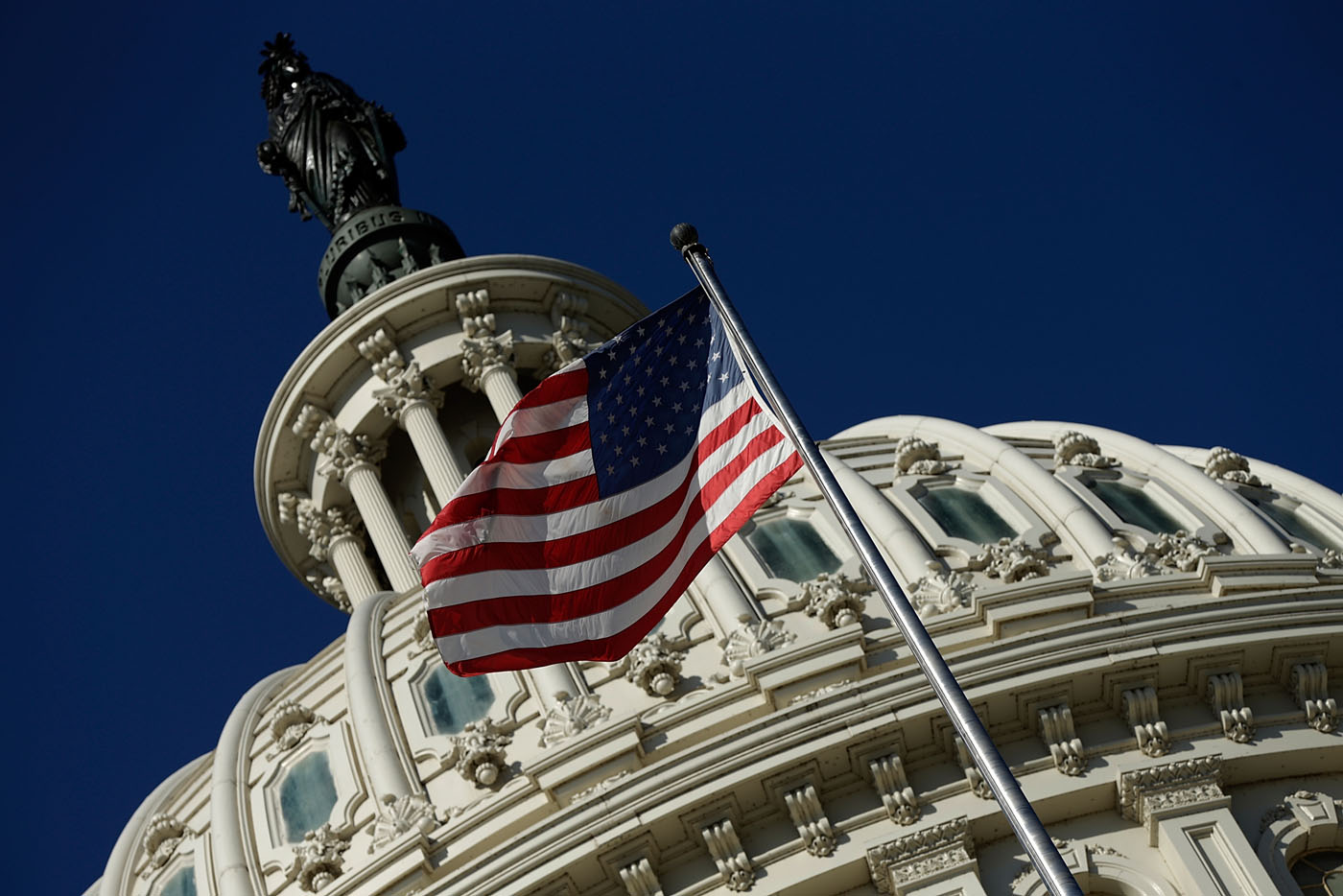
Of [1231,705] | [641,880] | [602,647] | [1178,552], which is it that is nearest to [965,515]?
[1178,552]

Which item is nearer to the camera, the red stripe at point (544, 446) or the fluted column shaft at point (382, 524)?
the red stripe at point (544, 446)

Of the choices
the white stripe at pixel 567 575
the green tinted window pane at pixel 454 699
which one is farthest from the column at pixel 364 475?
the white stripe at pixel 567 575

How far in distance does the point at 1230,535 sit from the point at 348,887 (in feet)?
46.1

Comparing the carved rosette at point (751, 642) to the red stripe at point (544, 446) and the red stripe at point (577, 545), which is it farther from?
the red stripe at point (544, 446)

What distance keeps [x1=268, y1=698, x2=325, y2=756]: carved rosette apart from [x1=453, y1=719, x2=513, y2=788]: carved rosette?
4224mm

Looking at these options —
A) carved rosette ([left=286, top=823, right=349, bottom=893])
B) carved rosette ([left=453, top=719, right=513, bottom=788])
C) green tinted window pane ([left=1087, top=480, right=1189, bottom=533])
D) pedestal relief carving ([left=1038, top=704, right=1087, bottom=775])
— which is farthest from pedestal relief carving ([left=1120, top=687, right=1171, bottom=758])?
carved rosette ([left=286, top=823, right=349, bottom=893])

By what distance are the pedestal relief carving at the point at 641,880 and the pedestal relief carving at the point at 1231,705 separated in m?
6.97

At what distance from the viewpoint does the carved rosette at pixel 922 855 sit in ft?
78.0

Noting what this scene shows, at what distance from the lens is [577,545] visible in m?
19.4

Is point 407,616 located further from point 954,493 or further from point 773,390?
point 773,390

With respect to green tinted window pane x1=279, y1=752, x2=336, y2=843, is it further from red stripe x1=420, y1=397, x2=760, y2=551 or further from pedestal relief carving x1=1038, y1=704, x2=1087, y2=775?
red stripe x1=420, y1=397, x2=760, y2=551

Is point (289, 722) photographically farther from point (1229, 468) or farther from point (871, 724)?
point (1229, 468)

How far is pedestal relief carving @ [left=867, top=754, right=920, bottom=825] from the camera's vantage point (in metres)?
24.2

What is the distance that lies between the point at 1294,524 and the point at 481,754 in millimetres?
14393
